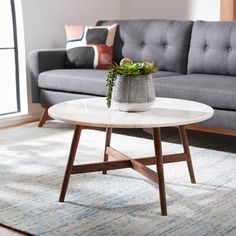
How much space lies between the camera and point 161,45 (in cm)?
379

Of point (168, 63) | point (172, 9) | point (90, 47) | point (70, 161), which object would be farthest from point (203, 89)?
point (172, 9)

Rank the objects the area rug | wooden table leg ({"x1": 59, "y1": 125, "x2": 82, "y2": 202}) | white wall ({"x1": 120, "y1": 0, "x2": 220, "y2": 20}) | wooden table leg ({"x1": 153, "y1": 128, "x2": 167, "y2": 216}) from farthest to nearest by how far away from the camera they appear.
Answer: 1. white wall ({"x1": 120, "y1": 0, "x2": 220, "y2": 20})
2. wooden table leg ({"x1": 59, "y1": 125, "x2": 82, "y2": 202})
3. wooden table leg ({"x1": 153, "y1": 128, "x2": 167, "y2": 216})
4. the area rug

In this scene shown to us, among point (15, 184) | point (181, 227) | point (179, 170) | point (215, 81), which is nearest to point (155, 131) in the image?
point (181, 227)

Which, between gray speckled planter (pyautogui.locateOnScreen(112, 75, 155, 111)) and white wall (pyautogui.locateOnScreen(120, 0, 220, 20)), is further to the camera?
white wall (pyautogui.locateOnScreen(120, 0, 220, 20))

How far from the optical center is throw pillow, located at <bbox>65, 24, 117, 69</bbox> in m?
3.85

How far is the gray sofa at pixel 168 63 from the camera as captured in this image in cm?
305

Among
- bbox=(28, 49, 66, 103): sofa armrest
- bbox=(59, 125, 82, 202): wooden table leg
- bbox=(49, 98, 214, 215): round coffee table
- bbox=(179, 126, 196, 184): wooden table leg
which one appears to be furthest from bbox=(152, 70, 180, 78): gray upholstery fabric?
bbox=(59, 125, 82, 202): wooden table leg

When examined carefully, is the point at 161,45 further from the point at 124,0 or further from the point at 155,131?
the point at 155,131

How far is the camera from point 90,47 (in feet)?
12.6

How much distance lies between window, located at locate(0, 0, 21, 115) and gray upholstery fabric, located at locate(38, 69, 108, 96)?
0.51 m

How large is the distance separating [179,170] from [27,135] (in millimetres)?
1315

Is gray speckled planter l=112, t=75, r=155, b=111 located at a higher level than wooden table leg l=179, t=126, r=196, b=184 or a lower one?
higher

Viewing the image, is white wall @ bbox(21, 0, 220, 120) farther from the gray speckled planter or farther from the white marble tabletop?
the gray speckled planter

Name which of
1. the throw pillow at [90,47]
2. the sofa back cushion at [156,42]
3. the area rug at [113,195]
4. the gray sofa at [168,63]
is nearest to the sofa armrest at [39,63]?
the gray sofa at [168,63]
